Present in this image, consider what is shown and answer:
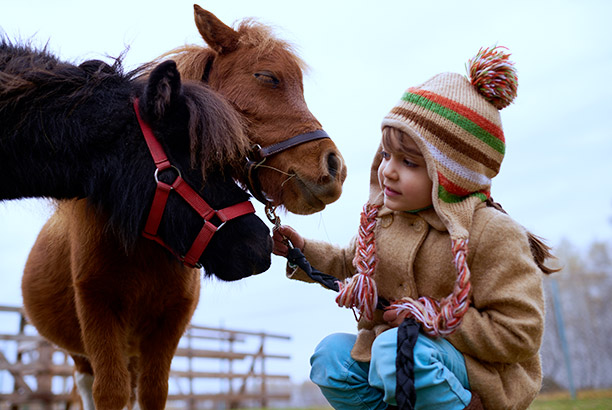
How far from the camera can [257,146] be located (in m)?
2.54

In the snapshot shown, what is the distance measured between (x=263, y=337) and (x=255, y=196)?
11051 mm

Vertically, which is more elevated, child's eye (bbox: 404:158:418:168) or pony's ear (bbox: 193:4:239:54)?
pony's ear (bbox: 193:4:239:54)

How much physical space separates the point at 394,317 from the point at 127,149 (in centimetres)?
131

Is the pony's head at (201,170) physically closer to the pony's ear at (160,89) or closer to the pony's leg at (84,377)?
the pony's ear at (160,89)

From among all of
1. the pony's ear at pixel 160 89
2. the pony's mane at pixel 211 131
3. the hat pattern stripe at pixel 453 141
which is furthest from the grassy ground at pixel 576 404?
the pony's ear at pixel 160 89

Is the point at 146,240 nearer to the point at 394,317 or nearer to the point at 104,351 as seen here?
the point at 104,351

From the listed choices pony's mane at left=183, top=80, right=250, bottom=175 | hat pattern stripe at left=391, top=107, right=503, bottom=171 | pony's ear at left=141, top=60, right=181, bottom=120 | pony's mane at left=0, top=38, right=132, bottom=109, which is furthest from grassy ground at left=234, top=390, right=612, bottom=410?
pony's mane at left=0, top=38, right=132, bottom=109

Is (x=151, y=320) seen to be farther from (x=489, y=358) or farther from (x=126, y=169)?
(x=489, y=358)

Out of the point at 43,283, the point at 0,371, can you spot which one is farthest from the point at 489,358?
the point at 0,371

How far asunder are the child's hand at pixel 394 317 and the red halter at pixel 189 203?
2.34 ft

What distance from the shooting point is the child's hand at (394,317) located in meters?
1.93

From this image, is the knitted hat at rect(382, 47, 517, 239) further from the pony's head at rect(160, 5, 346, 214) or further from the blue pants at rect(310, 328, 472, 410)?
the pony's head at rect(160, 5, 346, 214)

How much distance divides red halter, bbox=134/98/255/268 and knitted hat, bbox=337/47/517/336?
61 centimetres

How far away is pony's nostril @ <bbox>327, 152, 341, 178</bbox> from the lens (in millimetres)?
2525
